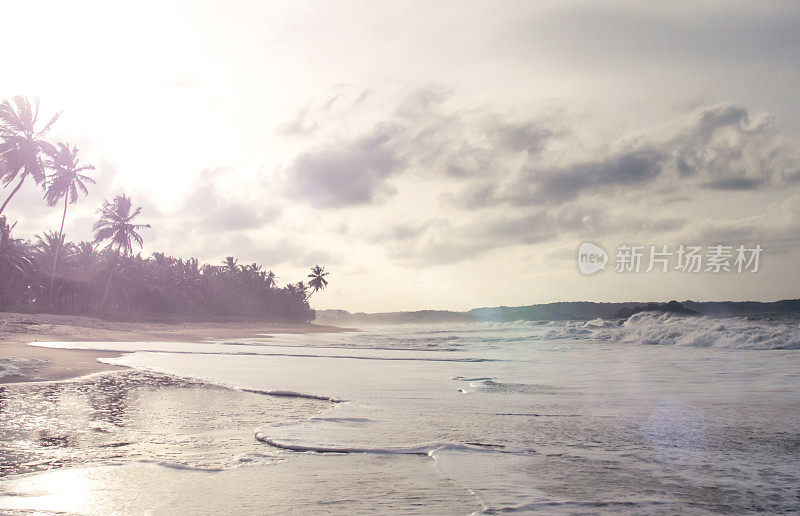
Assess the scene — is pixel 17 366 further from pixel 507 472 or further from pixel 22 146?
pixel 22 146

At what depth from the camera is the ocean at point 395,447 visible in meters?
3.12

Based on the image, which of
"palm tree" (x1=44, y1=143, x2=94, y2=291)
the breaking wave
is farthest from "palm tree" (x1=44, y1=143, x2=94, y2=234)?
the breaking wave

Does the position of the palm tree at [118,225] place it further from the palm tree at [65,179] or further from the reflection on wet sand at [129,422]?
the reflection on wet sand at [129,422]

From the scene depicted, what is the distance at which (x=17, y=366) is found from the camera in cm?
974

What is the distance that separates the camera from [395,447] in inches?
174

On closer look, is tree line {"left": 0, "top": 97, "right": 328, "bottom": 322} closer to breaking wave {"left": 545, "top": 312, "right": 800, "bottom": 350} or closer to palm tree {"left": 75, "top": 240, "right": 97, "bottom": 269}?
palm tree {"left": 75, "top": 240, "right": 97, "bottom": 269}

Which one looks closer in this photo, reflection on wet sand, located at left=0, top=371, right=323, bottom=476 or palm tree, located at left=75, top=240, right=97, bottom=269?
reflection on wet sand, located at left=0, top=371, right=323, bottom=476

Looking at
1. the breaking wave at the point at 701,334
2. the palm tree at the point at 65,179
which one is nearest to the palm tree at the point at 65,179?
the palm tree at the point at 65,179

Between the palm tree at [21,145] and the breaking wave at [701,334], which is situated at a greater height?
the palm tree at [21,145]

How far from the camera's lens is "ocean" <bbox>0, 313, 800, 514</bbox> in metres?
3.12

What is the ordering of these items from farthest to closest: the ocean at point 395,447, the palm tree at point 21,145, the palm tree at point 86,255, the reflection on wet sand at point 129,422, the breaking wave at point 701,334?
the palm tree at point 86,255
the palm tree at point 21,145
the breaking wave at point 701,334
the reflection on wet sand at point 129,422
the ocean at point 395,447

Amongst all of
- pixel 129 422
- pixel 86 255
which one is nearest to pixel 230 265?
pixel 86 255

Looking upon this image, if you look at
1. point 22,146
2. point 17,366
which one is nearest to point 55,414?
point 17,366

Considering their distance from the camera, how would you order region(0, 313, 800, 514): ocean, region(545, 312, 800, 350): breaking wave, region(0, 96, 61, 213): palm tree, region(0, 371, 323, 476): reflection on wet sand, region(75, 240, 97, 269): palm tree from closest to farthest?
region(0, 313, 800, 514): ocean < region(0, 371, 323, 476): reflection on wet sand < region(545, 312, 800, 350): breaking wave < region(0, 96, 61, 213): palm tree < region(75, 240, 97, 269): palm tree
